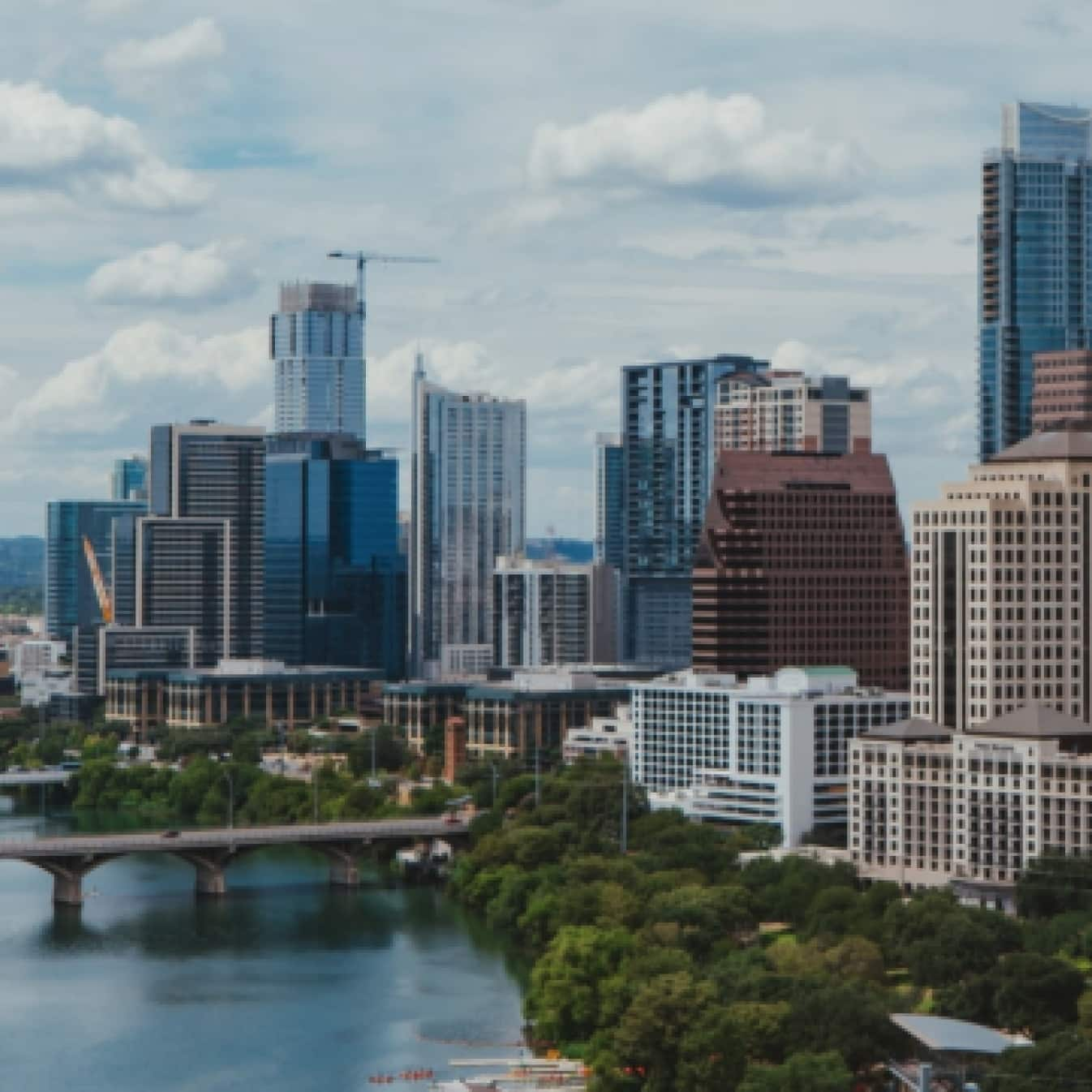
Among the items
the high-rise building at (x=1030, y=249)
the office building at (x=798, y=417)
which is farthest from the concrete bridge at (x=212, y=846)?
the high-rise building at (x=1030, y=249)

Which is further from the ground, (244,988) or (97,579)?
(97,579)

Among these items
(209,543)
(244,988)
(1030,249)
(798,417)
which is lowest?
(244,988)

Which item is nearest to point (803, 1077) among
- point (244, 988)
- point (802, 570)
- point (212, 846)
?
point (244, 988)

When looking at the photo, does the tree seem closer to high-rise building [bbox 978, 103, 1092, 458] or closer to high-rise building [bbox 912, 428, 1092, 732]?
high-rise building [bbox 912, 428, 1092, 732]

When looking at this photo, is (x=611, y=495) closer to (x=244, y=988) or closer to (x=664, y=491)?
(x=664, y=491)

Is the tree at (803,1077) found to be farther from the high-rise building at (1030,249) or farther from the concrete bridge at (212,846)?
the high-rise building at (1030,249)

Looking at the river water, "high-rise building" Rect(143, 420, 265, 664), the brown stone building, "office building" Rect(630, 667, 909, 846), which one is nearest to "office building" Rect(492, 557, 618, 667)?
"high-rise building" Rect(143, 420, 265, 664)

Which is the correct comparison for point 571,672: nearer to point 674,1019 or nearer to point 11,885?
point 11,885
